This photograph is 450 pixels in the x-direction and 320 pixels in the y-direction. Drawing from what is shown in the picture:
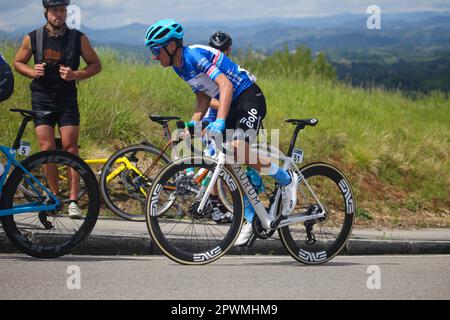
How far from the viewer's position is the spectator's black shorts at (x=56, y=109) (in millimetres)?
7969

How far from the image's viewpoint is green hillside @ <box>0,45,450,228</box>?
11.7 meters

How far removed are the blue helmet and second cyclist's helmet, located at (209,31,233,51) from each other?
10.8 feet

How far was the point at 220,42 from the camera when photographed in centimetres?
994

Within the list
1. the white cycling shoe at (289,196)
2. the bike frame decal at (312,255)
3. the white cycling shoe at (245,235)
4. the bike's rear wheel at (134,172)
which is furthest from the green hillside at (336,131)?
the white cycling shoe at (289,196)

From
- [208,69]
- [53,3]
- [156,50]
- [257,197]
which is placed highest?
[53,3]

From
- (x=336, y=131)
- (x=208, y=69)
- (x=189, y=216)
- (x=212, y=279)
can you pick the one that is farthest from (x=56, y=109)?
(x=336, y=131)

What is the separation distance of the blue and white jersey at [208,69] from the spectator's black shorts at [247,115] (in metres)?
0.08

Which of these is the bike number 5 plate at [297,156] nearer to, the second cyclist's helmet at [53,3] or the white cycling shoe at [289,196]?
the white cycling shoe at [289,196]

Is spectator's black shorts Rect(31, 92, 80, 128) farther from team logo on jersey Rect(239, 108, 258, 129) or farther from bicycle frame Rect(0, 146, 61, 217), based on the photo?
team logo on jersey Rect(239, 108, 258, 129)

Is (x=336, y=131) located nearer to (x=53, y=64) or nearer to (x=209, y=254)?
(x=53, y=64)

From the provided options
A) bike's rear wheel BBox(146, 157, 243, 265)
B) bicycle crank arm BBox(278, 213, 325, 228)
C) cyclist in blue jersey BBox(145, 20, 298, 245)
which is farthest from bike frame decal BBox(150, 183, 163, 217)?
bicycle crank arm BBox(278, 213, 325, 228)

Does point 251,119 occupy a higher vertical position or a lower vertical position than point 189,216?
higher

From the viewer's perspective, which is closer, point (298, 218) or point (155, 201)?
point (155, 201)

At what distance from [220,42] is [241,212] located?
156 inches
